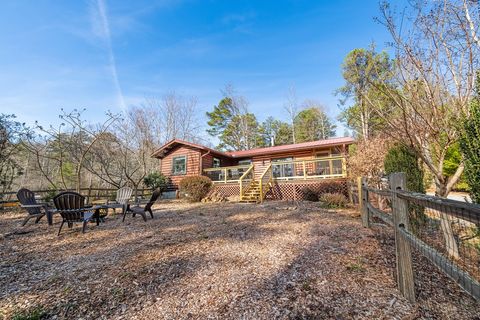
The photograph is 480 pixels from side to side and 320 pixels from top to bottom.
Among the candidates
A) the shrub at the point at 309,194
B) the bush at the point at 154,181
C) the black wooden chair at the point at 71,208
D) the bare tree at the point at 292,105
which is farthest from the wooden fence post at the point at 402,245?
the bare tree at the point at 292,105

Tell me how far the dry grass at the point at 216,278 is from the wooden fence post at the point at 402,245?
126mm

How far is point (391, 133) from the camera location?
410cm

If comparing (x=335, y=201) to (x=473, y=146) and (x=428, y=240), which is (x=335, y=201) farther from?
(x=473, y=146)

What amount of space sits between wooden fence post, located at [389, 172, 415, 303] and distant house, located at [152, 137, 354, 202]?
7.69 m

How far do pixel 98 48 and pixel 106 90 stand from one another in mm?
4292

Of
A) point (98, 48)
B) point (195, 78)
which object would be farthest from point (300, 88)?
point (98, 48)

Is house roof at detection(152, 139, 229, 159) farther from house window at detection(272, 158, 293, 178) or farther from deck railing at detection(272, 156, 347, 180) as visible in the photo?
deck railing at detection(272, 156, 347, 180)

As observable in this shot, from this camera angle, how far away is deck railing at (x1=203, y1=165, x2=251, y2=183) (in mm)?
12778

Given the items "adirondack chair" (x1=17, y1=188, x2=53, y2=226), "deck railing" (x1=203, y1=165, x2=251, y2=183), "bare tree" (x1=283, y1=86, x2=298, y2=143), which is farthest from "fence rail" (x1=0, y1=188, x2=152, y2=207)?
"bare tree" (x1=283, y1=86, x2=298, y2=143)

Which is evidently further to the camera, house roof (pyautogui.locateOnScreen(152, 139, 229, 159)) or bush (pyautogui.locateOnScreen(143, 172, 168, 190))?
house roof (pyautogui.locateOnScreen(152, 139, 229, 159))

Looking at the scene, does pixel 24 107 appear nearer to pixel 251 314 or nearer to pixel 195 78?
pixel 195 78

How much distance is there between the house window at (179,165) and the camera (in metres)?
15.0

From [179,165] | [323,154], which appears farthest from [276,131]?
[179,165]

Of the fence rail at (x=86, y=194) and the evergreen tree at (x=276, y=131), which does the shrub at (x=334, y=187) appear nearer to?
the fence rail at (x=86, y=194)
